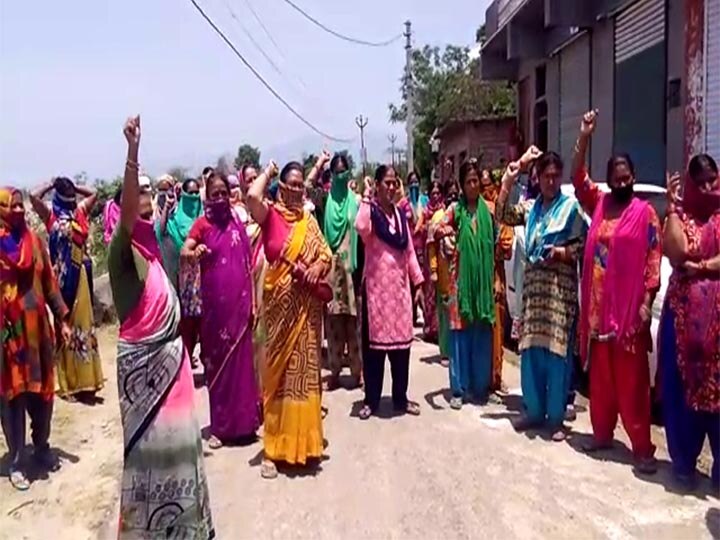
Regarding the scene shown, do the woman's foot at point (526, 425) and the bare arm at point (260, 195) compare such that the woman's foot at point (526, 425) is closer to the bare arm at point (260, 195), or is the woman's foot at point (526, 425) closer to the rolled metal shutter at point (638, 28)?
the bare arm at point (260, 195)

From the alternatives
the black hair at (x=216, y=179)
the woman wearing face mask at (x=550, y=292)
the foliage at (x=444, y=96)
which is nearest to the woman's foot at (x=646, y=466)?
the woman wearing face mask at (x=550, y=292)

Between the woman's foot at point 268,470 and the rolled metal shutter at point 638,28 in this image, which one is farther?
the rolled metal shutter at point 638,28

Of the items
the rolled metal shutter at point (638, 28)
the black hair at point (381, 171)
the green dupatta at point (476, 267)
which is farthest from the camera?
the rolled metal shutter at point (638, 28)

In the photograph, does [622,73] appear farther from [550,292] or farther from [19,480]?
[19,480]

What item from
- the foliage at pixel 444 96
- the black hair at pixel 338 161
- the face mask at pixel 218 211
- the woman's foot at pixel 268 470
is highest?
the foliage at pixel 444 96

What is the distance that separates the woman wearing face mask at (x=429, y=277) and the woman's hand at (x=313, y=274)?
11.3 ft

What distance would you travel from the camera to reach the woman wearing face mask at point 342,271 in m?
7.04

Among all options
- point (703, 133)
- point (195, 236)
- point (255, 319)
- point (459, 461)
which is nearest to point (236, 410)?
point (255, 319)

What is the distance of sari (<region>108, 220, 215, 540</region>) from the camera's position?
10.8 feet

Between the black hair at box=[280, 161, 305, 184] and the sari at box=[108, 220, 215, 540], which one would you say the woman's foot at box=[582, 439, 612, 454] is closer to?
the black hair at box=[280, 161, 305, 184]

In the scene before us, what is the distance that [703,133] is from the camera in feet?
27.4

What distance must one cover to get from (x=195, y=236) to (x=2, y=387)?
5.13 feet

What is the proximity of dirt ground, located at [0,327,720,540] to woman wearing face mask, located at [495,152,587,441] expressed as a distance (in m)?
0.36

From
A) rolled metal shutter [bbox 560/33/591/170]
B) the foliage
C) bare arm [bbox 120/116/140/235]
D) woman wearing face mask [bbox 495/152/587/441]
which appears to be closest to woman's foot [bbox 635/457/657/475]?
woman wearing face mask [bbox 495/152/587/441]
